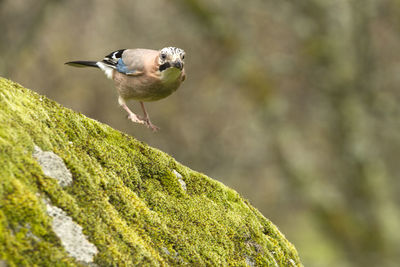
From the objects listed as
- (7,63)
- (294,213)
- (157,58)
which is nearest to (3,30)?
(7,63)

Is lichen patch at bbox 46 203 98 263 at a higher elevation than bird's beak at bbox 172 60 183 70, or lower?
lower

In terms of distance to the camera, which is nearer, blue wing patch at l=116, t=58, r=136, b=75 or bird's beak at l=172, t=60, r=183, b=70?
bird's beak at l=172, t=60, r=183, b=70

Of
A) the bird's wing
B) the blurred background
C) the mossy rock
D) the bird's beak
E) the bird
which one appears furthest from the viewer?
the blurred background

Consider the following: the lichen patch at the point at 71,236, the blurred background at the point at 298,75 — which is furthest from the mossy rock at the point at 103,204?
the blurred background at the point at 298,75

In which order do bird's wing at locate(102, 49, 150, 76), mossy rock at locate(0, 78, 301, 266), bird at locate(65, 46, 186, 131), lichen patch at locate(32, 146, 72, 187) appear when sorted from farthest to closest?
bird's wing at locate(102, 49, 150, 76)
bird at locate(65, 46, 186, 131)
lichen patch at locate(32, 146, 72, 187)
mossy rock at locate(0, 78, 301, 266)

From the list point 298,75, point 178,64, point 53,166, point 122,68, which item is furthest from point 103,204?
point 298,75

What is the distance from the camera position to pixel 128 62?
6.14 m

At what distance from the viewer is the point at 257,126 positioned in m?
14.0

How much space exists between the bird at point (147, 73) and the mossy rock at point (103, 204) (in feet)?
6.71

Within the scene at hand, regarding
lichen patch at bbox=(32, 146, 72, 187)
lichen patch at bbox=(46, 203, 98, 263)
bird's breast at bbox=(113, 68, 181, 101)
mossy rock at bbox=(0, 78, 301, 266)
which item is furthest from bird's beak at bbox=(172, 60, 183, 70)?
lichen patch at bbox=(46, 203, 98, 263)

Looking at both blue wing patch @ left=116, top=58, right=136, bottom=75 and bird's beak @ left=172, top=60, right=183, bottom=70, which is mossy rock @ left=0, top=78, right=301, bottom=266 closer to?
bird's beak @ left=172, top=60, right=183, bottom=70

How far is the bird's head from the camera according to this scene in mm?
5559

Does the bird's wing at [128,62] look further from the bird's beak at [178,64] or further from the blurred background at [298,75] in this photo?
the blurred background at [298,75]

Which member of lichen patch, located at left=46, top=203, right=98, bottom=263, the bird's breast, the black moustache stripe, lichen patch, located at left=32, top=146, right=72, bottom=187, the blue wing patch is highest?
the blue wing patch
